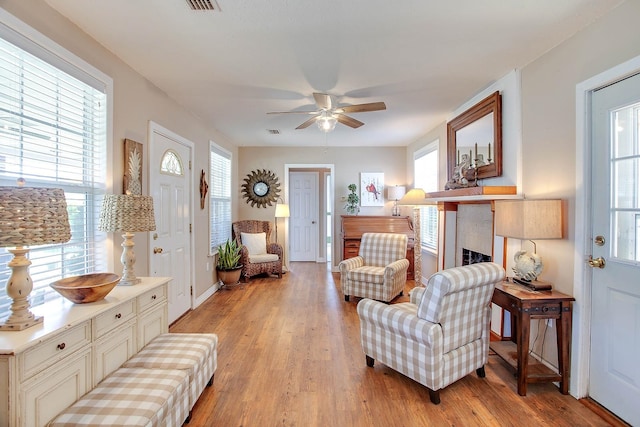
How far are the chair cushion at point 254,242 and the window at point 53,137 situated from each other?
3199 millimetres

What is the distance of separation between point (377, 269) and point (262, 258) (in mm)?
2105

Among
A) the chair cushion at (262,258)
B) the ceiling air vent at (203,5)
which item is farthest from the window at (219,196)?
the ceiling air vent at (203,5)

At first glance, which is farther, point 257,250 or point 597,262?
point 257,250

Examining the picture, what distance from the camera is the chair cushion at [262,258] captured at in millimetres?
5262

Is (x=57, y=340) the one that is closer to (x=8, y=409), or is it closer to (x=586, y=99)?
(x=8, y=409)

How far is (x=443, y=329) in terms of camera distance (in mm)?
1998

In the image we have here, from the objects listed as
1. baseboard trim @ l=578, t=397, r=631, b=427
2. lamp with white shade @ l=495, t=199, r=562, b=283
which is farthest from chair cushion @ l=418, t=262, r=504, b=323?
baseboard trim @ l=578, t=397, r=631, b=427

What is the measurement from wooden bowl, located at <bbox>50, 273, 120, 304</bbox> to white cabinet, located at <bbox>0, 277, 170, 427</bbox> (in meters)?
0.04

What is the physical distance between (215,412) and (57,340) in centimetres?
103

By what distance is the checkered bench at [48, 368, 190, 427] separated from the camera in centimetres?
131

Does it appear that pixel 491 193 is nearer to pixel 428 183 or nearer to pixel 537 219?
pixel 537 219

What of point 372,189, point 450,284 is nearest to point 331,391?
point 450,284

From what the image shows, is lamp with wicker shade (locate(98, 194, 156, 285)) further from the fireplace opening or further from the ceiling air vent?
the fireplace opening

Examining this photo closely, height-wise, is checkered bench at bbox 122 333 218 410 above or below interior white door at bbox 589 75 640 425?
below
